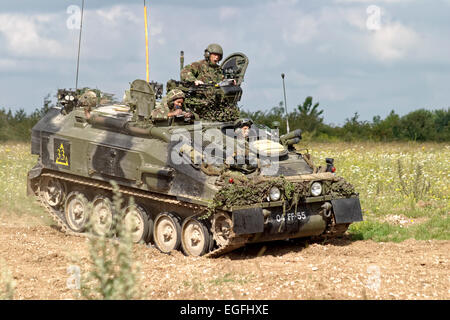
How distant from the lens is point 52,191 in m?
15.8

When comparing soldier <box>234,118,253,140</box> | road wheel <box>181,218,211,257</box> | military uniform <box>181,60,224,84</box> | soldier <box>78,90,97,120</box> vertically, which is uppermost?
military uniform <box>181,60,224,84</box>

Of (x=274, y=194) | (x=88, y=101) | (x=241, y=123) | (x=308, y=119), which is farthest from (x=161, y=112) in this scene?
(x=308, y=119)

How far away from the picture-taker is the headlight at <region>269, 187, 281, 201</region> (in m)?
11.6

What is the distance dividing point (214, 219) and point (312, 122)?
25.5 metres

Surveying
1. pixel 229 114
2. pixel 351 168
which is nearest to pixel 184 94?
pixel 229 114

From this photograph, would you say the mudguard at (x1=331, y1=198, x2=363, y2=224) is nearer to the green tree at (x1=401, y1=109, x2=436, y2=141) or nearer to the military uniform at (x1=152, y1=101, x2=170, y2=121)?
the military uniform at (x1=152, y1=101, x2=170, y2=121)

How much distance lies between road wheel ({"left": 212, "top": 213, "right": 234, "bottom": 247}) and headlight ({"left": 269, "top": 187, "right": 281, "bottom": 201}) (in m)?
0.77

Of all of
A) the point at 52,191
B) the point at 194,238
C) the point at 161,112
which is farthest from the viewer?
the point at 52,191

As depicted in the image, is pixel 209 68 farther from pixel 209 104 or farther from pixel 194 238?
pixel 194 238

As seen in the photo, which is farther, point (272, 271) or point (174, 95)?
point (174, 95)

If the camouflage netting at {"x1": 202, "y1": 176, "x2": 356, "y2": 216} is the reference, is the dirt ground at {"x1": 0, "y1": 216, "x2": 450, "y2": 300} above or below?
below

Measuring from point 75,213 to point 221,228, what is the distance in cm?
445

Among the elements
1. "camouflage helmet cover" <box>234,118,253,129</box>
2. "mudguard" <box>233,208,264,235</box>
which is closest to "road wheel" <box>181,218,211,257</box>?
"mudguard" <box>233,208,264,235</box>

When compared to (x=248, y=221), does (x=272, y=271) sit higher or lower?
lower
